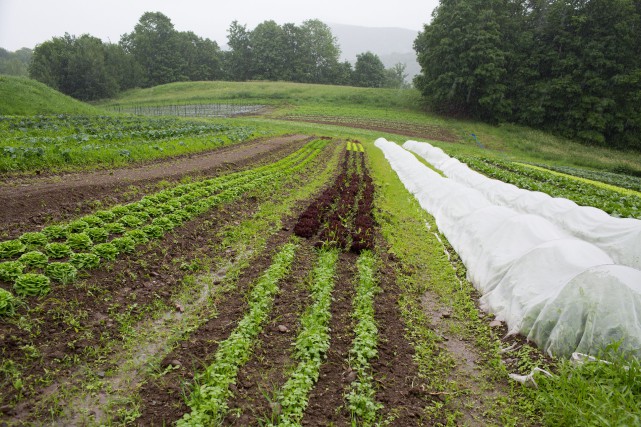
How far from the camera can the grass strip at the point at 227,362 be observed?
3953 millimetres

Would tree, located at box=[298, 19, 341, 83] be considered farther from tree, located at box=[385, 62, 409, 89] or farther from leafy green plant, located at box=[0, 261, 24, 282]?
leafy green plant, located at box=[0, 261, 24, 282]

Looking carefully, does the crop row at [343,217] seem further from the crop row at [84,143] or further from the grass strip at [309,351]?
the crop row at [84,143]

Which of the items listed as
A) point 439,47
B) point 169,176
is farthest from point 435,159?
point 439,47

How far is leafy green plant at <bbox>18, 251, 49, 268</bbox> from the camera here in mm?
5797

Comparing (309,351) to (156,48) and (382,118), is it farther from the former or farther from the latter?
(156,48)

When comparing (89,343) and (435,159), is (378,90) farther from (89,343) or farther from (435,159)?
(89,343)

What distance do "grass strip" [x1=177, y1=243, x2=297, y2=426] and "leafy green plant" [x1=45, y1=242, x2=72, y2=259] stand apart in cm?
354

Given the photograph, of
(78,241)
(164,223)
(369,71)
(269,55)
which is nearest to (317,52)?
(269,55)

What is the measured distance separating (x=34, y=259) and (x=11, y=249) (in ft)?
2.11

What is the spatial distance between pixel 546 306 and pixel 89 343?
7.02 metres

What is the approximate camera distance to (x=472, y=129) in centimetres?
4706

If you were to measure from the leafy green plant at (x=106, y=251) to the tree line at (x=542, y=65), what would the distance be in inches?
2051

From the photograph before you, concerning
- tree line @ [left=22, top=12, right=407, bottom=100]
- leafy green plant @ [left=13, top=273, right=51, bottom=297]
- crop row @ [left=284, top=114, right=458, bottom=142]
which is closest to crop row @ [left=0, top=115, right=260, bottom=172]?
leafy green plant @ [left=13, top=273, right=51, bottom=297]

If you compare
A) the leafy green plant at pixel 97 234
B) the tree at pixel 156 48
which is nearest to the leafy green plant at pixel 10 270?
the leafy green plant at pixel 97 234
